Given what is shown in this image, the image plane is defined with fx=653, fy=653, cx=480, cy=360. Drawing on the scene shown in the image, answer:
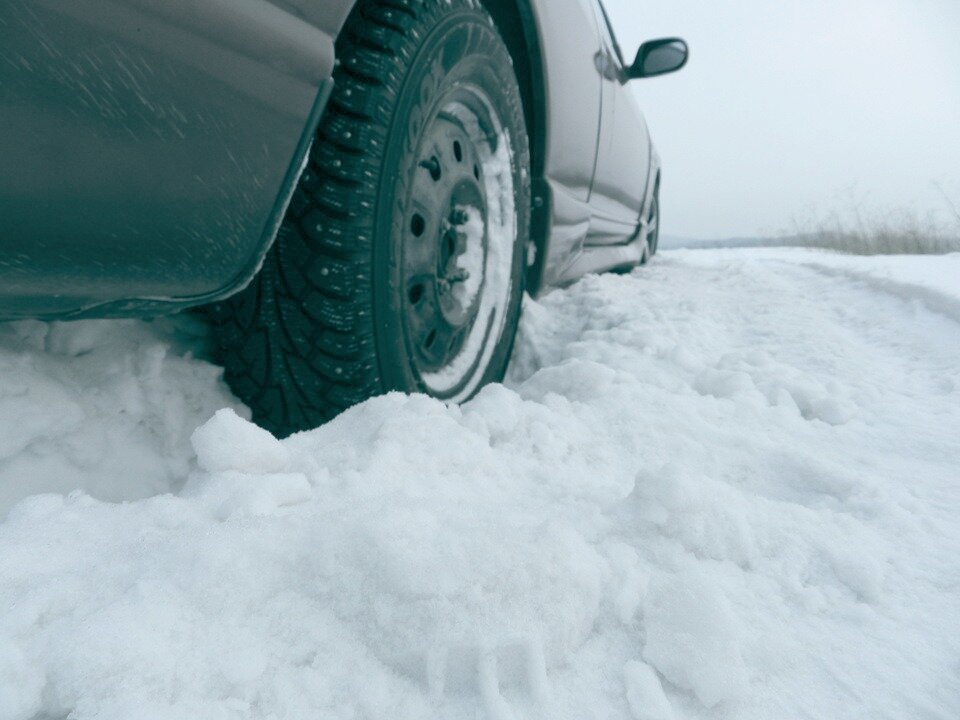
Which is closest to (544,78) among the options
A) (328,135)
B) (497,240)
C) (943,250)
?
(497,240)

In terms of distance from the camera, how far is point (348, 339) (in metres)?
1.15

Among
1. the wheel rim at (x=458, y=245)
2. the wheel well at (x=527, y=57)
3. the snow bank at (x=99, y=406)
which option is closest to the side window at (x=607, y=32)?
the wheel well at (x=527, y=57)

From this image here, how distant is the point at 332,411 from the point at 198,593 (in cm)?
59

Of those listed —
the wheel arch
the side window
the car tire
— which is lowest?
the car tire

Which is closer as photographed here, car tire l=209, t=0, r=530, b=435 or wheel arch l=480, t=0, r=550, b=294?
car tire l=209, t=0, r=530, b=435

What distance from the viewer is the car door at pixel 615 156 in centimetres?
258

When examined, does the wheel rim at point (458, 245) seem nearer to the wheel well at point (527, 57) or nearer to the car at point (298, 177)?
the car at point (298, 177)

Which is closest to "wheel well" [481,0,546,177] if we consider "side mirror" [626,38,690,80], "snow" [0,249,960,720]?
"snow" [0,249,960,720]

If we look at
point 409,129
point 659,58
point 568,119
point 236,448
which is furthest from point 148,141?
point 659,58

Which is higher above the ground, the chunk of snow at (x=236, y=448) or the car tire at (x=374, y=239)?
the car tire at (x=374, y=239)

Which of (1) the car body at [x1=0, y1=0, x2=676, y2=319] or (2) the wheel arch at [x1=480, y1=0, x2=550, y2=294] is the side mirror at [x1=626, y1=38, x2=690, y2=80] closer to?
(2) the wheel arch at [x1=480, y1=0, x2=550, y2=294]

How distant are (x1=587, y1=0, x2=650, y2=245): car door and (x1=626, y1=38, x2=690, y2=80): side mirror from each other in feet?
0.30

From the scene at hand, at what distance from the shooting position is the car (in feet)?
2.22

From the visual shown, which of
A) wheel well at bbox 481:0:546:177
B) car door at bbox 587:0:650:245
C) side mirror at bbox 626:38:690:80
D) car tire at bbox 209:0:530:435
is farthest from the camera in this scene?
side mirror at bbox 626:38:690:80
